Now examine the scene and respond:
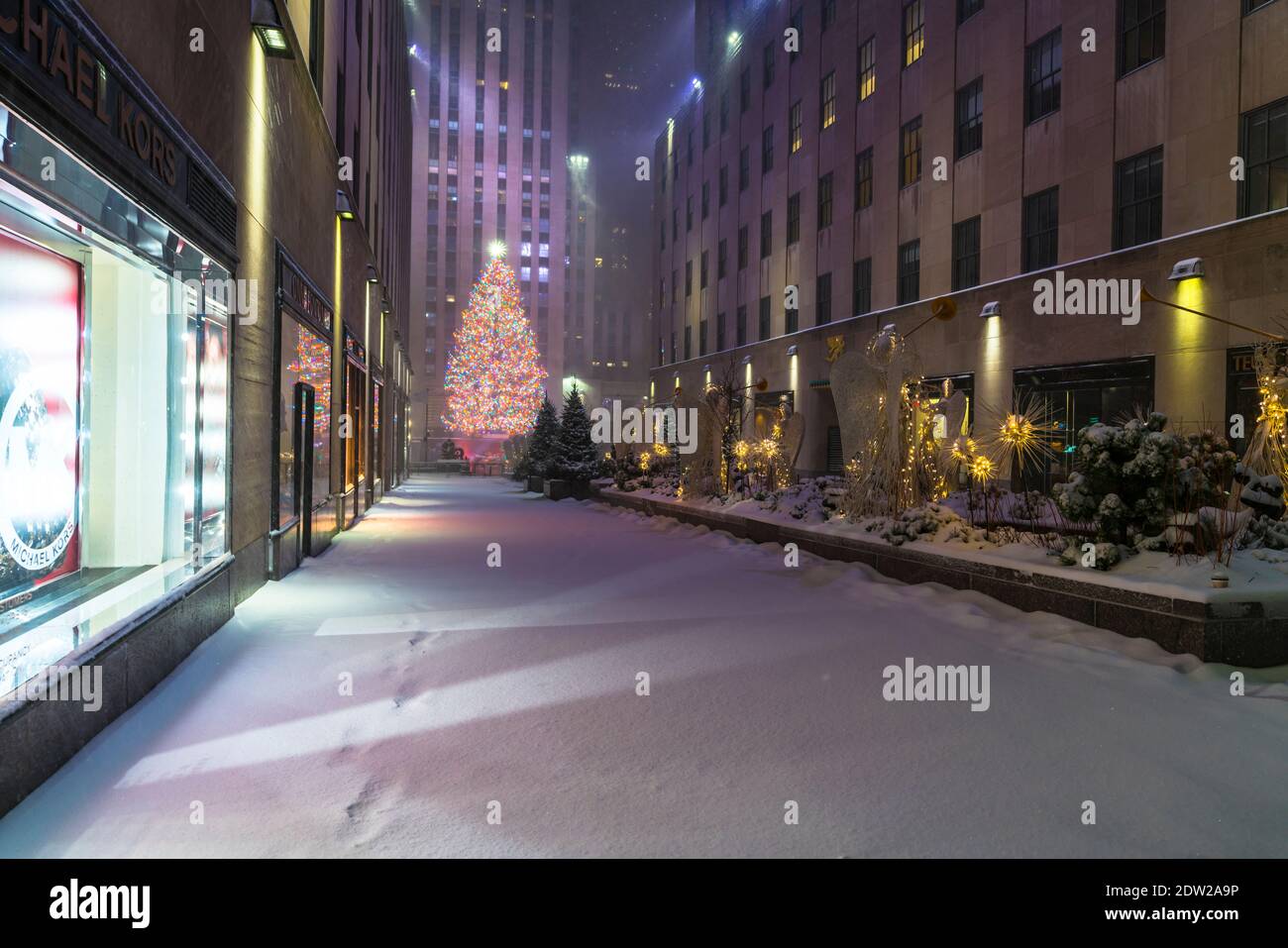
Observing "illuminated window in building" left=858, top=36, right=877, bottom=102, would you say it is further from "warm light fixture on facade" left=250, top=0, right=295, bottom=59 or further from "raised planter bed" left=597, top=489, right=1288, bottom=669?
"warm light fixture on facade" left=250, top=0, right=295, bottom=59

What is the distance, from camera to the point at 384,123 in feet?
80.7

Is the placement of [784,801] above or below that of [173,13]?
below

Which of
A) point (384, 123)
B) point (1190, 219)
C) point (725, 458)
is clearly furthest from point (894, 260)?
point (384, 123)

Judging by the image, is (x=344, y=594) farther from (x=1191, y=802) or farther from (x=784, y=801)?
(x=1191, y=802)

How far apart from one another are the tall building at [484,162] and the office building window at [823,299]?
5001cm

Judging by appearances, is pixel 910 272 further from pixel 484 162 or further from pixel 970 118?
pixel 484 162

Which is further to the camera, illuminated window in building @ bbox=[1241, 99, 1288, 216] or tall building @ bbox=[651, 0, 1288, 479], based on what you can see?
tall building @ bbox=[651, 0, 1288, 479]

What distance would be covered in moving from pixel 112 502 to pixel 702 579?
5981 mm

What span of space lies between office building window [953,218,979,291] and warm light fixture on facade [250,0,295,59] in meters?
19.3

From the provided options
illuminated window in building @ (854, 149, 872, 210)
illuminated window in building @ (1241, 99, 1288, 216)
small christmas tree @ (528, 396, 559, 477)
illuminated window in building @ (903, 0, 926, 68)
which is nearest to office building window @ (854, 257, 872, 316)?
illuminated window in building @ (854, 149, 872, 210)

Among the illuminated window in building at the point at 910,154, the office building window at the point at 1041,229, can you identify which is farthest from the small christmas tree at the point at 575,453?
the office building window at the point at 1041,229

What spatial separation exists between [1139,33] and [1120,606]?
1693cm

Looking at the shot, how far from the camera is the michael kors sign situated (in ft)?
11.1

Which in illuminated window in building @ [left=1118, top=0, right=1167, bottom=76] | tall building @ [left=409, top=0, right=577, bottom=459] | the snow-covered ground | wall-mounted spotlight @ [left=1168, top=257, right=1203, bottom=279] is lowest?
the snow-covered ground
